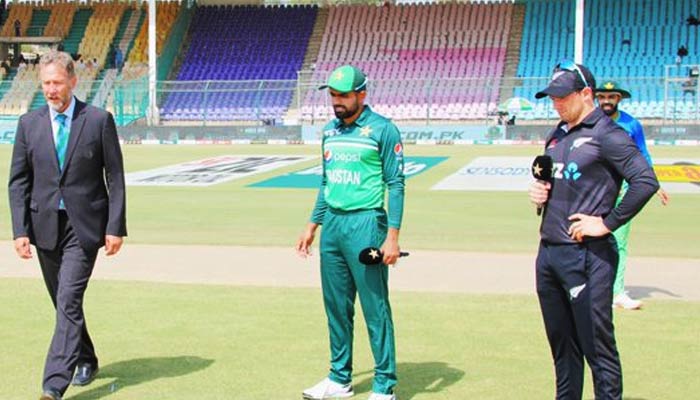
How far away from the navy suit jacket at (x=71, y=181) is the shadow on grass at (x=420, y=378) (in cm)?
183

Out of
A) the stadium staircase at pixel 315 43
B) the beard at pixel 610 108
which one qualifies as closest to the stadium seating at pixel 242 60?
the stadium staircase at pixel 315 43

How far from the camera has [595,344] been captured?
5254mm

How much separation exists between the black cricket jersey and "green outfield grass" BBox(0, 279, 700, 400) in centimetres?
155

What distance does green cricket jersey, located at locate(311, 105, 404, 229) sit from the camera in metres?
6.04

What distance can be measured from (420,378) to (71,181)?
251 cm

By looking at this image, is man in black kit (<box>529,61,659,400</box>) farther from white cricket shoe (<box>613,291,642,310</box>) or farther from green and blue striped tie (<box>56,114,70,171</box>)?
white cricket shoe (<box>613,291,642,310</box>)

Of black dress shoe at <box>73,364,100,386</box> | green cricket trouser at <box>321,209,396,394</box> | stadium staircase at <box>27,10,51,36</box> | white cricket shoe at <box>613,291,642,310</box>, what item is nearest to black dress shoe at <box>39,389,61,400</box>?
black dress shoe at <box>73,364,100,386</box>

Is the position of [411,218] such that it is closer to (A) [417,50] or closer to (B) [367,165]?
(B) [367,165]

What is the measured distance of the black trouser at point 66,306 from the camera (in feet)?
19.9

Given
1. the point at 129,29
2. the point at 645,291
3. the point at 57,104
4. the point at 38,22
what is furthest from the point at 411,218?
the point at 38,22

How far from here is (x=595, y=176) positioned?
17.1ft

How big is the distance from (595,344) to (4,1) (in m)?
52.3

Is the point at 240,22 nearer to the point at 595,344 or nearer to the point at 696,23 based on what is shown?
the point at 696,23

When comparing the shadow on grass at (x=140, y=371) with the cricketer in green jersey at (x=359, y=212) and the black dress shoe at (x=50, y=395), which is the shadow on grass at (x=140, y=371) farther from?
the cricketer in green jersey at (x=359, y=212)
